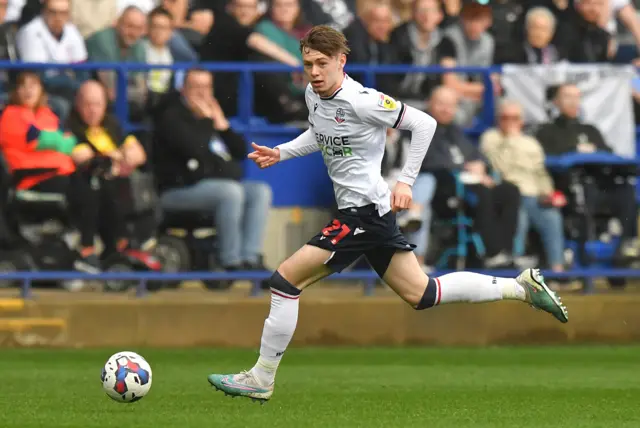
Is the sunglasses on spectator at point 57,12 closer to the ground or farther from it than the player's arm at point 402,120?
farther from it

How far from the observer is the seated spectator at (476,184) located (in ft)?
45.2

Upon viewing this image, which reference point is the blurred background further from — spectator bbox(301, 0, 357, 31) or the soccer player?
the soccer player

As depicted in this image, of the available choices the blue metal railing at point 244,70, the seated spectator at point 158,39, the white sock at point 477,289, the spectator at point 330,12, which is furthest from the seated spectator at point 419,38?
the white sock at point 477,289

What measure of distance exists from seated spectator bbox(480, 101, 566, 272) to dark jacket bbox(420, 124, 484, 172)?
180 millimetres

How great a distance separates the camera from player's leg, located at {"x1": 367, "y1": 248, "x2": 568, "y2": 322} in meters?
8.94

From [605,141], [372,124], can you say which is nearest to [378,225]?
[372,124]

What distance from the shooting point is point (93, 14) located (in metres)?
14.9

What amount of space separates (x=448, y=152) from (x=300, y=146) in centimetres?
487

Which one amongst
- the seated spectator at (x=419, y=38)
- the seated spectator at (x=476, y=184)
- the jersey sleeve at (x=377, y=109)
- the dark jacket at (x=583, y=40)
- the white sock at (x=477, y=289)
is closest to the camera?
the jersey sleeve at (x=377, y=109)

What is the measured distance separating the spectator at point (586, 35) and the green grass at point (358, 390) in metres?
3.51

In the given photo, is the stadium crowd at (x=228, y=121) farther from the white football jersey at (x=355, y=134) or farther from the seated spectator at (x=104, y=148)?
the white football jersey at (x=355, y=134)

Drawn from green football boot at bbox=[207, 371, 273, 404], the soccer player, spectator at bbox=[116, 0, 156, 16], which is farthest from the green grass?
spectator at bbox=[116, 0, 156, 16]

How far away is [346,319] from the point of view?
45.1 ft

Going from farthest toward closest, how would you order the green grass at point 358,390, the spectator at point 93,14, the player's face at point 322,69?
the spectator at point 93,14 → the player's face at point 322,69 → the green grass at point 358,390
